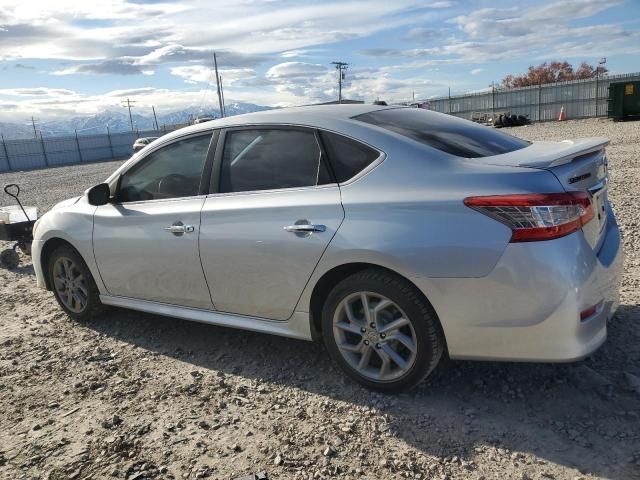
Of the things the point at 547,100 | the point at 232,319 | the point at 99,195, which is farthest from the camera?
the point at 547,100

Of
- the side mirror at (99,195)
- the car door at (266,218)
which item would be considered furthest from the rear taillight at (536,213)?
the side mirror at (99,195)

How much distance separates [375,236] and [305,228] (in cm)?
46

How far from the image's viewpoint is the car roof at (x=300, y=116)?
134 inches

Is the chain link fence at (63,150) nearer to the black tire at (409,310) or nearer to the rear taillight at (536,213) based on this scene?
the black tire at (409,310)

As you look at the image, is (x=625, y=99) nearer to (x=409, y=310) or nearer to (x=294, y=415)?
(x=409, y=310)

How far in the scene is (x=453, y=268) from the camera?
273cm

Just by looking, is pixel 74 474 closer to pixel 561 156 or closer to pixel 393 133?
pixel 393 133

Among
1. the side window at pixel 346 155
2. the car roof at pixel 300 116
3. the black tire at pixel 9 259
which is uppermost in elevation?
the car roof at pixel 300 116

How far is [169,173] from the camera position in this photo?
4.04m

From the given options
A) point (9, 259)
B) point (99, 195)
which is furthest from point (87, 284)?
point (9, 259)

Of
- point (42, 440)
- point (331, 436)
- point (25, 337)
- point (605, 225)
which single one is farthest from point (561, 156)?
point (25, 337)

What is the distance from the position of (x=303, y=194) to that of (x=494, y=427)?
169 centimetres

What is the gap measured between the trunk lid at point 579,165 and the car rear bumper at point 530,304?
21 cm

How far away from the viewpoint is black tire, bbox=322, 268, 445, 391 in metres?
2.90
